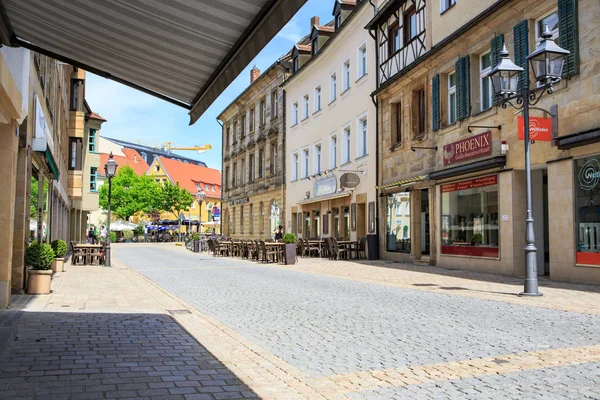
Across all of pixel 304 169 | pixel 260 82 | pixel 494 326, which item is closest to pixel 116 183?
pixel 260 82

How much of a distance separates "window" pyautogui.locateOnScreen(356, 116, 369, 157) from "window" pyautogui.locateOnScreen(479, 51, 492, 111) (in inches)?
362

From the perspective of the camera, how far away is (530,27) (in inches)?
599

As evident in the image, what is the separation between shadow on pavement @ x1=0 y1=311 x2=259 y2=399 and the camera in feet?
15.3

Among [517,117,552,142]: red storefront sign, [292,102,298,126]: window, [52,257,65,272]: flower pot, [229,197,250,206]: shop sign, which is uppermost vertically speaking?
[292,102,298,126]: window

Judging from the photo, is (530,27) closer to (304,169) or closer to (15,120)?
(15,120)

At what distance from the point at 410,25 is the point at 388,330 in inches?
677

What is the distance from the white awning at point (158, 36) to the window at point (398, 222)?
17.2m

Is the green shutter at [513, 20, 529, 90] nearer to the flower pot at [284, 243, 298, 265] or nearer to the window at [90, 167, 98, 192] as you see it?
the flower pot at [284, 243, 298, 265]

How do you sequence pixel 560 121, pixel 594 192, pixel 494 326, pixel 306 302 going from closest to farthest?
pixel 494 326, pixel 306 302, pixel 594 192, pixel 560 121

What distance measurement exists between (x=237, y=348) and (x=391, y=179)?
1764 cm

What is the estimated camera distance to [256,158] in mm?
42812

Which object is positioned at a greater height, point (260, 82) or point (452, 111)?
point (260, 82)

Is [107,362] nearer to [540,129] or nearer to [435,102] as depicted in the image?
[540,129]

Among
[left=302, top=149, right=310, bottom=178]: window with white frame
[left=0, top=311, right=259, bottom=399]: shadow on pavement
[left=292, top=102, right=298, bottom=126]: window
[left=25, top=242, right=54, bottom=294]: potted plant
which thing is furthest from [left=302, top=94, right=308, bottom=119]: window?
[left=0, top=311, right=259, bottom=399]: shadow on pavement
